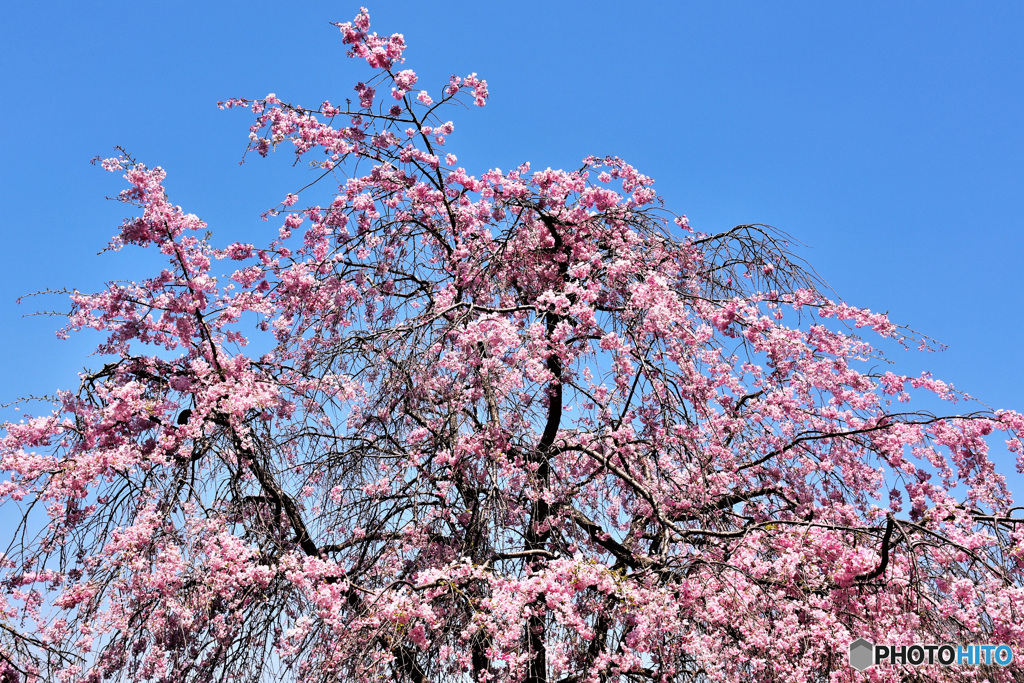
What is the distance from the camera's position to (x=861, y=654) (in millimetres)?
4746

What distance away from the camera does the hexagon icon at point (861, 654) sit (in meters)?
4.70

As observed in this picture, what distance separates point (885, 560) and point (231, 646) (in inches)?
205

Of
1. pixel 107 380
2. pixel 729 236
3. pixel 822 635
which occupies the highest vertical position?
pixel 729 236

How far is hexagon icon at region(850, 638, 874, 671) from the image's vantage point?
470 cm

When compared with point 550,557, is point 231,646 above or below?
below

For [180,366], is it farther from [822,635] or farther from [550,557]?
[822,635]

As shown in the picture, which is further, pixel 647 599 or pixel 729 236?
pixel 729 236

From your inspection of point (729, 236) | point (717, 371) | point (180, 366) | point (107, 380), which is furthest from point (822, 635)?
point (107, 380)

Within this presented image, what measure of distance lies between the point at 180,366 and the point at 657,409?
4.41 meters

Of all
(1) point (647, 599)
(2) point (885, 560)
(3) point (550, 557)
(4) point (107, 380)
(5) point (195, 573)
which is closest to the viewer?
(2) point (885, 560)

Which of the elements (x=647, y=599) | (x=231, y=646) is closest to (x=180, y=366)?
(x=231, y=646)

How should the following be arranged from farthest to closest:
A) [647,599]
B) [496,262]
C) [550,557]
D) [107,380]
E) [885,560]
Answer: [496,262] → [107,380] → [550,557] → [647,599] → [885,560]

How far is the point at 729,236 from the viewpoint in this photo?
22.5 ft

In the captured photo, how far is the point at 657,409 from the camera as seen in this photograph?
690 cm
